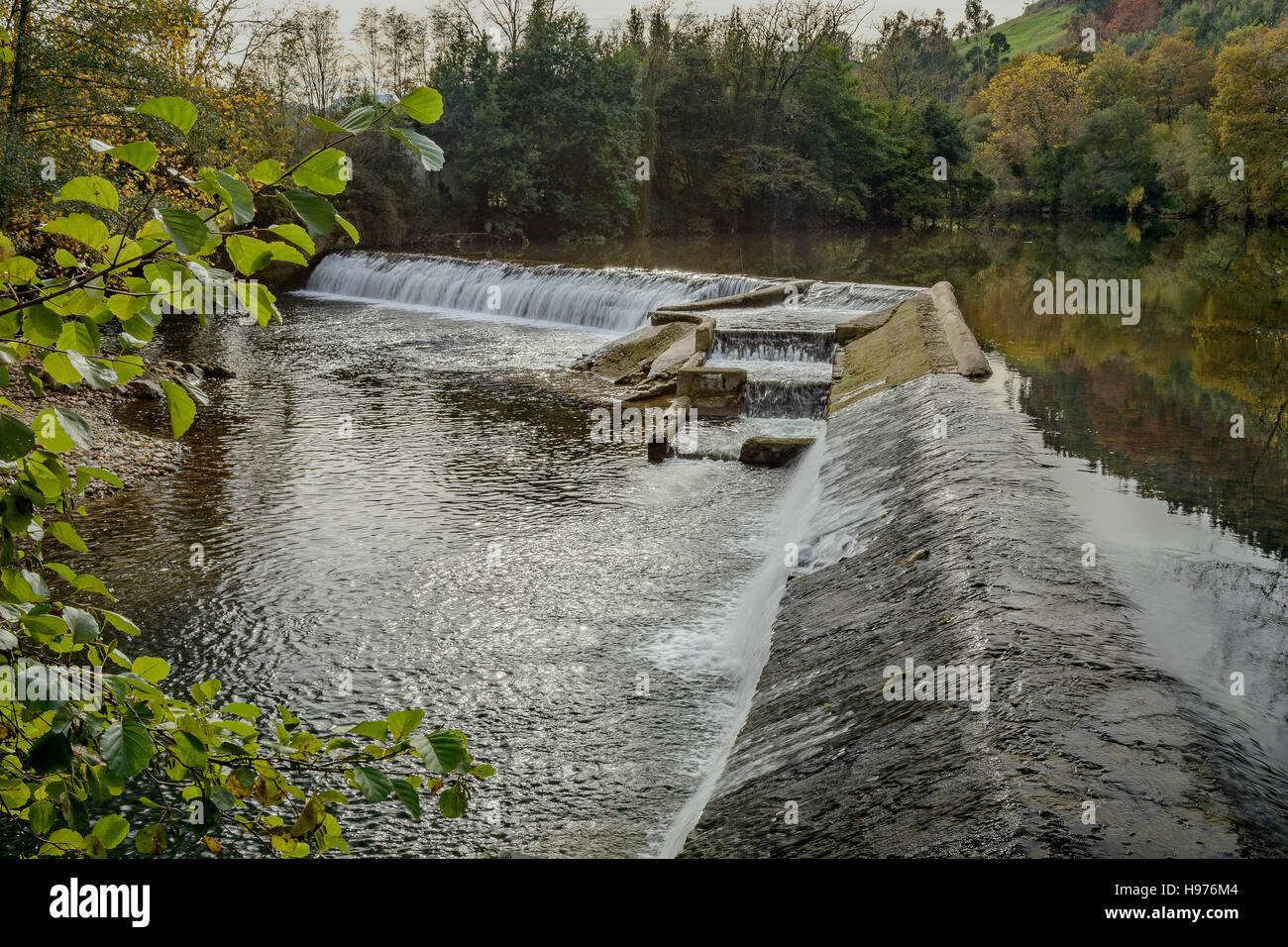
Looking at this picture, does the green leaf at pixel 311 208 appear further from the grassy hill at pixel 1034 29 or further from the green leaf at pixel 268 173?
the grassy hill at pixel 1034 29

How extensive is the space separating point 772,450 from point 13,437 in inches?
432

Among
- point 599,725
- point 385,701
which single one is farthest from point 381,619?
point 599,725

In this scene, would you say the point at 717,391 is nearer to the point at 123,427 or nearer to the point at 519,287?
the point at 123,427

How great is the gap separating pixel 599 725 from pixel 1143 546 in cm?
381

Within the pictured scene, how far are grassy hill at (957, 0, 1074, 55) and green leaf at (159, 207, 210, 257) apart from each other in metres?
130

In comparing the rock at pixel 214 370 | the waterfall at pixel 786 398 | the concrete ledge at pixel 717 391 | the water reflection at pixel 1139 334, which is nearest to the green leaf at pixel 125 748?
the water reflection at pixel 1139 334

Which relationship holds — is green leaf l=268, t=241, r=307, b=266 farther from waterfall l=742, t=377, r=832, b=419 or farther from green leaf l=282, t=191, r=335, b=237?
waterfall l=742, t=377, r=832, b=419

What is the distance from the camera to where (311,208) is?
1.78m

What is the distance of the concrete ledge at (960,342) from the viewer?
12.5 m

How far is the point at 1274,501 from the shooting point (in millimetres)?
8414

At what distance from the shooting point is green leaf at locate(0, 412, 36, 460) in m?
1.79

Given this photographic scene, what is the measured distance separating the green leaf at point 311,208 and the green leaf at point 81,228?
1.18 feet

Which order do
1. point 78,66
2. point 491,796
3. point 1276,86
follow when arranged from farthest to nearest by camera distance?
1. point 1276,86
2. point 78,66
3. point 491,796
